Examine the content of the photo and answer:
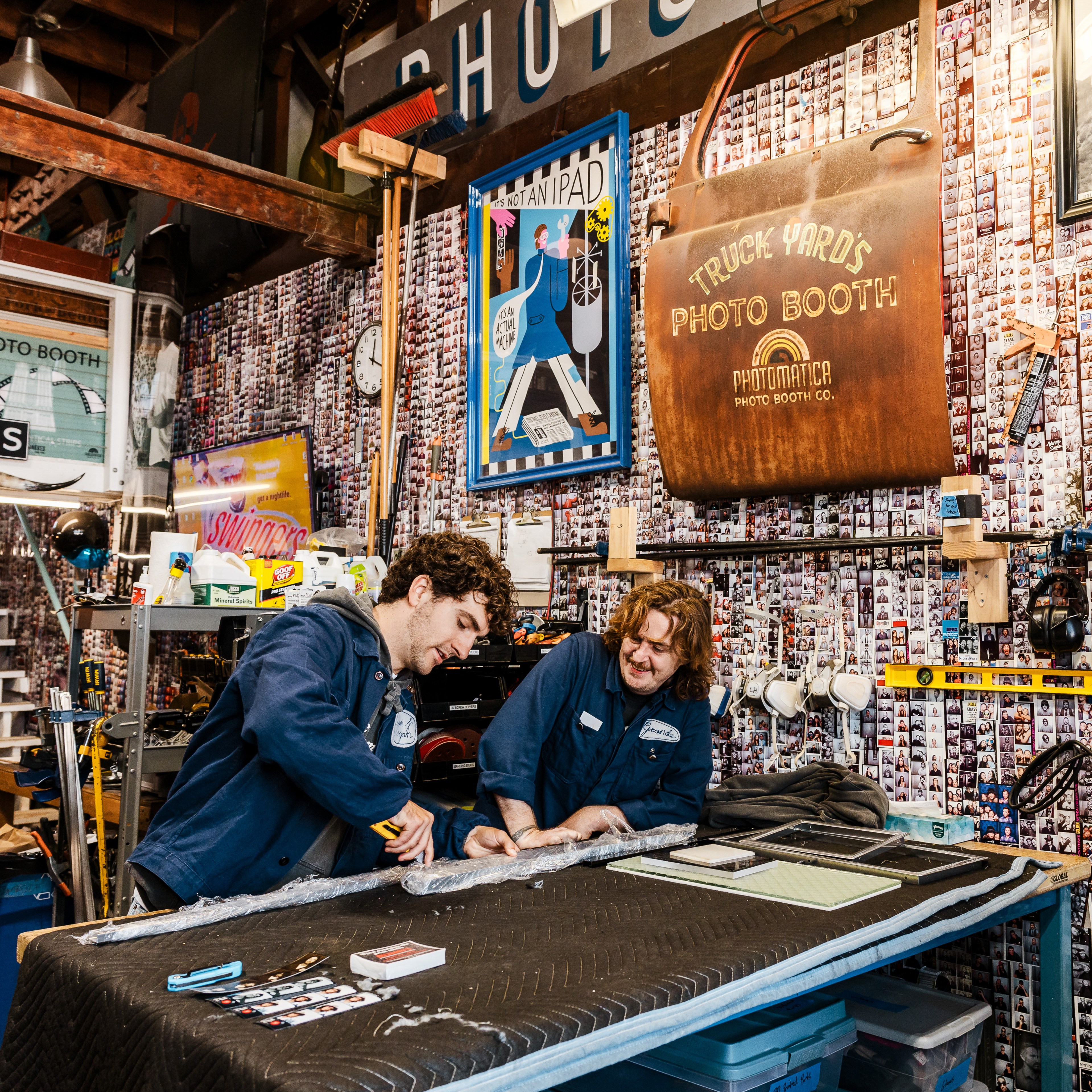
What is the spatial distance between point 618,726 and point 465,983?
1.39m

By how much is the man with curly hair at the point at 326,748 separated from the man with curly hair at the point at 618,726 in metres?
0.34

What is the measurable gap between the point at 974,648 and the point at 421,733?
1574 mm

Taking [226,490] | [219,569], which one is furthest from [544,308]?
[226,490]

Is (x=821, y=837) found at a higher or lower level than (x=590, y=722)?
lower

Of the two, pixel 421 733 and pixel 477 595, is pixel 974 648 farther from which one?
pixel 421 733

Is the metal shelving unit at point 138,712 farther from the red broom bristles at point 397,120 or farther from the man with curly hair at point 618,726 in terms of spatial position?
the red broom bristles at point 397,120

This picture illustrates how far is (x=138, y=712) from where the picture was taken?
9.94ft

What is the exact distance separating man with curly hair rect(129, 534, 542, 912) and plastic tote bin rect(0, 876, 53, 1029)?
1.76 m

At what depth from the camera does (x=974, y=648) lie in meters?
2.47

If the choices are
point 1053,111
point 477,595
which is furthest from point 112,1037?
point 1053,111

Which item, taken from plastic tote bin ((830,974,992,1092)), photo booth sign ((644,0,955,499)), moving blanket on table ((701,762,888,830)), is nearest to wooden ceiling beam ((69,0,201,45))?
photo booth sign ((644,0,955,499))

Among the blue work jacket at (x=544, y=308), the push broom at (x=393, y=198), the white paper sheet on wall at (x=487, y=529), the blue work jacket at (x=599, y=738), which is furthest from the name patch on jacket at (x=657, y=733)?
the push broom at (x=393, y=198)

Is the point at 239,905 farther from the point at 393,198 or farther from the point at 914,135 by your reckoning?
the point at 393,198

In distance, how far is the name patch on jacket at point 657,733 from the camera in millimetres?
2602
